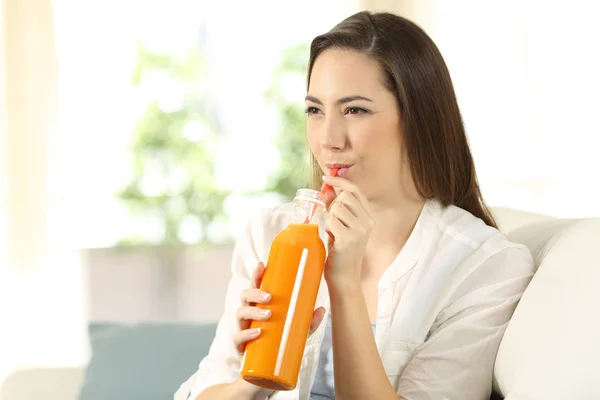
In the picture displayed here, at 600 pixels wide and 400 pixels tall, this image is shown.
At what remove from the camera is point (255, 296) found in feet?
3.82

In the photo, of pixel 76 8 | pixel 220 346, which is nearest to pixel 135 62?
pixel 76 8

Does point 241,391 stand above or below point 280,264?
below

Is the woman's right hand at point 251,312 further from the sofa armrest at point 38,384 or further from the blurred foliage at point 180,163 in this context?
the blurred foliage at point 180,163

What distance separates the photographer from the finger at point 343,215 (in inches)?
50.6

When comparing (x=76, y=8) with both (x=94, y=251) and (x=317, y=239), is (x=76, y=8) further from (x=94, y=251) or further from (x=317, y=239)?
(x=317, y=239)

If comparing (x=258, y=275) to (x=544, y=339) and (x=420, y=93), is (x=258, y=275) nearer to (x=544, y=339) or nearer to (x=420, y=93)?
(x=544, y=339)

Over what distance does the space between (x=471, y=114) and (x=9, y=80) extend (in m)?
1.98

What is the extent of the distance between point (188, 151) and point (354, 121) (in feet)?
8.89

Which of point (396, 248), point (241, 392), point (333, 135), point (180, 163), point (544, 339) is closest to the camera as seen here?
point (544, 339)

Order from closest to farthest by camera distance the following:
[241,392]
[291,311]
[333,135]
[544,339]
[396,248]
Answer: [291,311]
[544,339]
[241,392]
[333,135]
[396,248]

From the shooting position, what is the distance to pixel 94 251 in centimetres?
400

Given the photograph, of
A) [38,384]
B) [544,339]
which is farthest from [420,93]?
[38,384]

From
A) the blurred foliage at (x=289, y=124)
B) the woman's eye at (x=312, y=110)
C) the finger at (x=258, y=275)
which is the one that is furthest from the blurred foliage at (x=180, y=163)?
the finger at (x=258, y=275)

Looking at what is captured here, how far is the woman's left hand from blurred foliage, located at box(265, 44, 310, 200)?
2.74m
